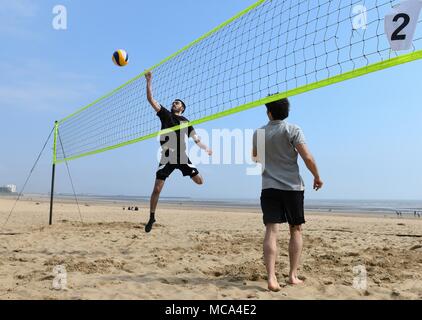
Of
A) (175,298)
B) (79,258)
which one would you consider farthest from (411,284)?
(79,258)

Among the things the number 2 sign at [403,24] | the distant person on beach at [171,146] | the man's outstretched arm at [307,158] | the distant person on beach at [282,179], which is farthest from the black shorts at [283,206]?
the distant person on beach at [171,146]

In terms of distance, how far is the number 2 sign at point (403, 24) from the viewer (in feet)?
9.92

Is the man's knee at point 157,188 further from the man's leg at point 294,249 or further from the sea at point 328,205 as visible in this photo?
the sea at point 328,205

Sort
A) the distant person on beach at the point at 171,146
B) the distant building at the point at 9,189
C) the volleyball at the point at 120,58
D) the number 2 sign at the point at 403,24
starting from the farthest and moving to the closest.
A: the distant building at the point at 9,189 → the volleyball at the point at 120,58 → the distant person on beach at the point at 171,146 → the number 2 sign at the point at 403,24

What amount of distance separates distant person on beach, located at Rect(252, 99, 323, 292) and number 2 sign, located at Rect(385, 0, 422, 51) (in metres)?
0.93

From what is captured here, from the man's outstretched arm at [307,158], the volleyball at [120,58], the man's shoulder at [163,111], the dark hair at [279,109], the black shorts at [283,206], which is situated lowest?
the black shorts at [283,206]

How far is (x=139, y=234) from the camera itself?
618 centimetres

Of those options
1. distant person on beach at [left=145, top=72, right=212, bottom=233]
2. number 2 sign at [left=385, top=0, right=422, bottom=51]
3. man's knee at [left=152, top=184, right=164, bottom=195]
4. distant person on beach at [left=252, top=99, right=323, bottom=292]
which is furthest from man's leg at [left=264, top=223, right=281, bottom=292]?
man's knee at [left=152, top=184, right=164, bottom=195]

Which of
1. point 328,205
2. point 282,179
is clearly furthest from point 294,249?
point 328,205

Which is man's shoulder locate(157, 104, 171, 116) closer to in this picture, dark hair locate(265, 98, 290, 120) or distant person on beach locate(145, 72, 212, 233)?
distant person on beach locate(145, 72, 212, 233)

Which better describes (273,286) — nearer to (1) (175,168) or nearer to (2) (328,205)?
(1) (175,168)

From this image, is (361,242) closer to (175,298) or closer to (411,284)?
(411,284)

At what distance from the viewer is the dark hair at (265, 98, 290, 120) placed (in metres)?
3.41

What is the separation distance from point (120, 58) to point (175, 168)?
228 centimetres
